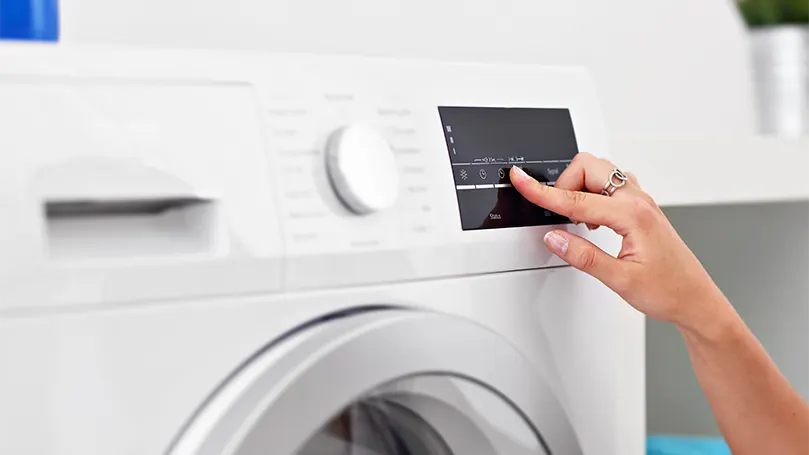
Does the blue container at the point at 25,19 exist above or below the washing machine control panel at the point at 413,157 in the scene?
above

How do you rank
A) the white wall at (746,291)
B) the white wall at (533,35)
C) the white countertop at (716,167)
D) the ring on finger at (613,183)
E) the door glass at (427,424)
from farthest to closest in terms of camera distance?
1. the white wall at (746,291)
2. the white wall at (533,35)
3. the white countertop at (716,167)
4. the ring on finger at (613,183)
5. the door glass at (427,424)

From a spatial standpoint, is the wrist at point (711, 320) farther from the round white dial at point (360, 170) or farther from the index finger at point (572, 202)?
the round white dial at point (360, 170)

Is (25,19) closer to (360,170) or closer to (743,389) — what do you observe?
(360,170)

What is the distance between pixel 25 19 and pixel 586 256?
42cm

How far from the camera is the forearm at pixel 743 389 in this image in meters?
0.74

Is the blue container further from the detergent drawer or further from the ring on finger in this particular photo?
the ring on finger

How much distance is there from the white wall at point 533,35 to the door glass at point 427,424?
23.7 inches

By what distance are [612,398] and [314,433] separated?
1.00 ft

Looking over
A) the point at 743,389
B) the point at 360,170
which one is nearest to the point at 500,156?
the point at 360,170

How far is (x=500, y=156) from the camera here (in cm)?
68

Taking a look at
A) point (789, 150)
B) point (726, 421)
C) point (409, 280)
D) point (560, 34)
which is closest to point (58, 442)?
point (409, 280)

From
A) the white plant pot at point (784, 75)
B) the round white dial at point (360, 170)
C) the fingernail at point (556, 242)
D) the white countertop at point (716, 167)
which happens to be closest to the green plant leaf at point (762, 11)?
the white plant pot at point (784, 75)

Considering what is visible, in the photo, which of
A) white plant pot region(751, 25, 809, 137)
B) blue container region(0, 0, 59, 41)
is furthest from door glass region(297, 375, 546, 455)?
white plant pot region(751, 25, 809, 137)

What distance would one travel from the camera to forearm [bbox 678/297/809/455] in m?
0.74
